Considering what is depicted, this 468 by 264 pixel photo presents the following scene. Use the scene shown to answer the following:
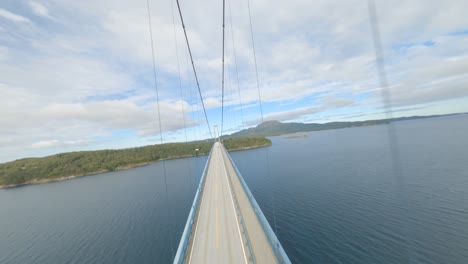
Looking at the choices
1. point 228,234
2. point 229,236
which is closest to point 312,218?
point 228,234

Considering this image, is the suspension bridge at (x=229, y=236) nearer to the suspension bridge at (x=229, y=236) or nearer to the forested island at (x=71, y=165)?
the suspension bridge at (x=229, y=236)

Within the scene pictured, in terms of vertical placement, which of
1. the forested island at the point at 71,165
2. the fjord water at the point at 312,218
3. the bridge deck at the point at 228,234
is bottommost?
the fjord water at the point at 312,218

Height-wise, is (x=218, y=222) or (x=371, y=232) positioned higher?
(x=218, y=222)

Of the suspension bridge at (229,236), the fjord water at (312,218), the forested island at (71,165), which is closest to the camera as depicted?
the suspension bridge at (229,236)

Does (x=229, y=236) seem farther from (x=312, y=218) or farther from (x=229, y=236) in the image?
(x=312, y=218)

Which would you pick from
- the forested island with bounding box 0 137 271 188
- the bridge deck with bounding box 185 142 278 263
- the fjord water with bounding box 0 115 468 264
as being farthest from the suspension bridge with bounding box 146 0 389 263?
Result: the forested island with bounding box 0 137 271 188

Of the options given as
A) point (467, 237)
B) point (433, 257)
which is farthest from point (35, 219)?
point (467, 237)

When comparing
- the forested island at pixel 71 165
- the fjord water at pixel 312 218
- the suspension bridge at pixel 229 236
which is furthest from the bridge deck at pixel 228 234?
the forested island at pixel 71 165

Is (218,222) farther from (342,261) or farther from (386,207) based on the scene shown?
(386,207)
